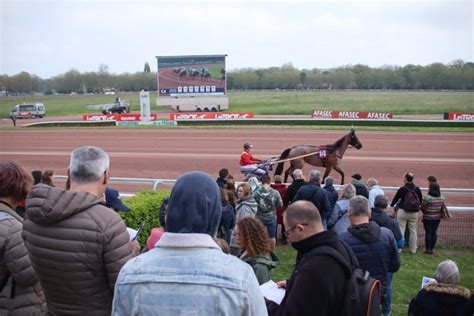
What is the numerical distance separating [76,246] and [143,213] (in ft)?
14.4

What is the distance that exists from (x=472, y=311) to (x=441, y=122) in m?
27.0

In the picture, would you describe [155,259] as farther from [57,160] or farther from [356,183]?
[57,160]

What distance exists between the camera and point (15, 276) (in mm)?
2688

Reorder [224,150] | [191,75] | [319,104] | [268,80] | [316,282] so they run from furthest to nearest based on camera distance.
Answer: [268,80]
[319,104]
[191,75]
[224,150]
[316,282]

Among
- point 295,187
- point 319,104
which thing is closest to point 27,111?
point 319,104

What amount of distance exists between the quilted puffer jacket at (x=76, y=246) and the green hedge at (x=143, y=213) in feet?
12.8

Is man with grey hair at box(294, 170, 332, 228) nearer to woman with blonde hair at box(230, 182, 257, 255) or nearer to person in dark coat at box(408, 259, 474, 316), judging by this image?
woman with blonde hair at box(230, 182, 257, 255)

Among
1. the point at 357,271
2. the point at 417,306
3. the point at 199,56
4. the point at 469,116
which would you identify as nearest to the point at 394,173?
the point at 417,306

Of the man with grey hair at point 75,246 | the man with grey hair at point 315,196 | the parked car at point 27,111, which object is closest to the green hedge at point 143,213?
the man with grey hair at point 315,196

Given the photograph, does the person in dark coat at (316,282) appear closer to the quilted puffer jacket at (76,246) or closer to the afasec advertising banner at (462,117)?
the quilted puffer jacket at (76,246)

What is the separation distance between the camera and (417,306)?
3549mm

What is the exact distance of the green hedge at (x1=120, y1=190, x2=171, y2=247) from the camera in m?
6.44

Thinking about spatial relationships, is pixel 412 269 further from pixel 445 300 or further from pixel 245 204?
pixel 445 300

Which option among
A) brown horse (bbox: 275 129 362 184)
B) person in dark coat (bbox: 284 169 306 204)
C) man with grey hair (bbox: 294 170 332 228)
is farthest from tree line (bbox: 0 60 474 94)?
man with grey hair (bbox: 294 170 332 228)
